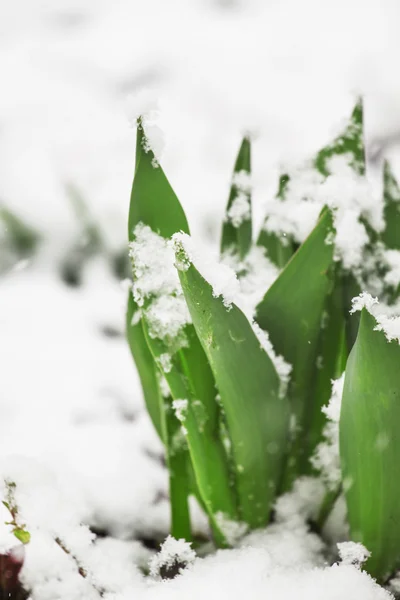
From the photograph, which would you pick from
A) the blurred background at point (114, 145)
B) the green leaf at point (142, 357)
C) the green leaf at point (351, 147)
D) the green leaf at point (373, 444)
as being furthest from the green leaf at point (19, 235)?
the green leaf at point (373, 444)

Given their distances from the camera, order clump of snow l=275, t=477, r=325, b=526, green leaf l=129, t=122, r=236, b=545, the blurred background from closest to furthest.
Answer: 1. green leaf l=129, t=122, r=236, b=545
2. clump of snow l=275, t=477, r=325, b=526
3. the blurred background

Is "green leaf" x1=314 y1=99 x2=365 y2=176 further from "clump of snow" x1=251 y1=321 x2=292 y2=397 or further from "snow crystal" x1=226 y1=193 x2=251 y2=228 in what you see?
"clump of snow" x1=251 y1=321 x2=292 y2=397

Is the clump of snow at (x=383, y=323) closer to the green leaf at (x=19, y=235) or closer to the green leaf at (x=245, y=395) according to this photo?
the green leaf at (x=245, y=395)

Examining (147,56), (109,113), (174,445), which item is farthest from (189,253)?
(147,56)

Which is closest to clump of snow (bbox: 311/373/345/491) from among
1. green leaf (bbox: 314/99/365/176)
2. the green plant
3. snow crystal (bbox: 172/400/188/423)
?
the green plant

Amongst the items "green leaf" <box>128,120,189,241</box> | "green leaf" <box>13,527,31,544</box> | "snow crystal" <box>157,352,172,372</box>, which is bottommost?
"green leaf" <box>13,527,31,544</box>

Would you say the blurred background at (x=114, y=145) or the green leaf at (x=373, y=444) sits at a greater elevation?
the blurred background at (x=114, y=145)

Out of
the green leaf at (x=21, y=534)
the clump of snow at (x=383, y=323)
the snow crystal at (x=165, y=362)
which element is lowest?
the clump of snow at (x=383, y=323)

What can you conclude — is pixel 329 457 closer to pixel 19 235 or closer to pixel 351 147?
pixel 351 147
